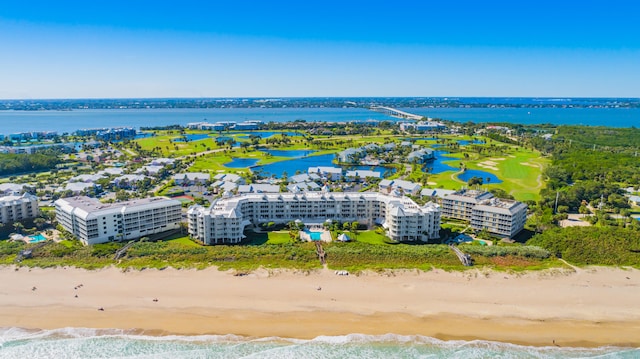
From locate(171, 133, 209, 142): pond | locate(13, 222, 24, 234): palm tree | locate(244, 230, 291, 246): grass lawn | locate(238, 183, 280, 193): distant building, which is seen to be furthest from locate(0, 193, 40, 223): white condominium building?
locate(171, 133, 209, 142): pond

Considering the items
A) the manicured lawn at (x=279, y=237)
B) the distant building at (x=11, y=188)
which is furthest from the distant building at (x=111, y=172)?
the manicured lawn at (x=279, y=237)

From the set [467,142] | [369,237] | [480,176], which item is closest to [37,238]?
[369,237]

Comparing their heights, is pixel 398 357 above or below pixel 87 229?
below

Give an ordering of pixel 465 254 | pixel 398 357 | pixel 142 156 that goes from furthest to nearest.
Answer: pixel 142 156
pixel 465 254
pixel 398 357

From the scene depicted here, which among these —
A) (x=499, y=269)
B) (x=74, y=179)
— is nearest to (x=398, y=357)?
(x=499, y=269)

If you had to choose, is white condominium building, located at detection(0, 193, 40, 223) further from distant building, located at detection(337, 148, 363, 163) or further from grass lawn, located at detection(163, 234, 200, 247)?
distant building, located at detection(337, 148, 363, 163)

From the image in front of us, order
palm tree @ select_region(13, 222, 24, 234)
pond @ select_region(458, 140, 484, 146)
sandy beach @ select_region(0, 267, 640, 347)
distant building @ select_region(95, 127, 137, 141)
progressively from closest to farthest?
sandy beach @ select_region(0, 267, 640, 347), palm tree @ select_region(13, 222, 24, 234), pond @ select_region(458, 140, 484, 146), distant building @ select_region(95, 127, 137, 141)

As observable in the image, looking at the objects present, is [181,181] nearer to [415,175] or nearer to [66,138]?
[415,175]

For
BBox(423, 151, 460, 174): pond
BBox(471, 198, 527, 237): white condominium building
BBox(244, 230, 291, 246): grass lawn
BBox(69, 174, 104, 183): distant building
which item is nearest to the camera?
BBox(244, 230, 291, 246): grass lawn

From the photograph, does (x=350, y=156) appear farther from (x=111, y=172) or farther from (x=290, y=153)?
(x=111, y=172)
